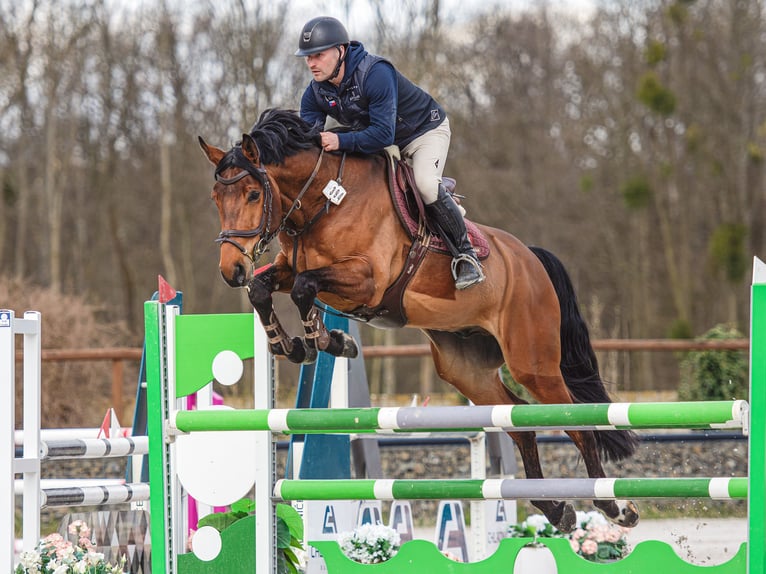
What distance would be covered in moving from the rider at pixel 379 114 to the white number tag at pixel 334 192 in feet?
0.47

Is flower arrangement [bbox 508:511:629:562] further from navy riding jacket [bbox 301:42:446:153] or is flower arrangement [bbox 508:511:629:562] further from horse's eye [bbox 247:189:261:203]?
horse's eye [bbox 247:189:261:203]

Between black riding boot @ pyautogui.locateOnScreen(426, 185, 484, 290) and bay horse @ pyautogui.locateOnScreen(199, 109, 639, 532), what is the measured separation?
7 cm

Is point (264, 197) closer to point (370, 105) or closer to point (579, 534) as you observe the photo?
point (370, 105)

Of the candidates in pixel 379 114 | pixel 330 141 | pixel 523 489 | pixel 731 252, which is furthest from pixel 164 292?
pixel 731 252

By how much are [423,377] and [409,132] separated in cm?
1357

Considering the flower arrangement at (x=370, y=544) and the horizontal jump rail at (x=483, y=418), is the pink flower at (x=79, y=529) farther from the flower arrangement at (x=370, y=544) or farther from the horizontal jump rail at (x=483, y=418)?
the flower arrangement at (x=370, y=544)

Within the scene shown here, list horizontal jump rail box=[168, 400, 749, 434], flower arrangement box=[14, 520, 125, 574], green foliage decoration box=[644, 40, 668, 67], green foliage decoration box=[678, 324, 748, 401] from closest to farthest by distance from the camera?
horizontal jump rail box=[168, 400, 749, 434] < flower arrangement box=[14, 520, 125, 574] < green foliage decoration box=[678, 324, 748, 401] < green foliage decoration box=[644, 40, 668, 67]

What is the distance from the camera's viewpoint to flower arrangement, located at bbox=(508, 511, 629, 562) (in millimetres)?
4438

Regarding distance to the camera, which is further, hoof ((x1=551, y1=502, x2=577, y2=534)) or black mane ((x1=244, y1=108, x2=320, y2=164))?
hoof ((x1=551, y1=502, x2=577, y2=534))

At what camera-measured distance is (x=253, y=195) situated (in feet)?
12.3

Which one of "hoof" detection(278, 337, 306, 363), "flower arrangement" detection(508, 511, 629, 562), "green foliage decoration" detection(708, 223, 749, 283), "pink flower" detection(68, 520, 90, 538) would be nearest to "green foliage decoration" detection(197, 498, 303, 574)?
"pink flower" detection(68, 520, 90, 538)

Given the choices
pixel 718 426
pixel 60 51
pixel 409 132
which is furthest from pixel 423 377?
pixel 718 426

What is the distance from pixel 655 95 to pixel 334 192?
16713 millimetres

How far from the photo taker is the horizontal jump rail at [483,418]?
2.69m
